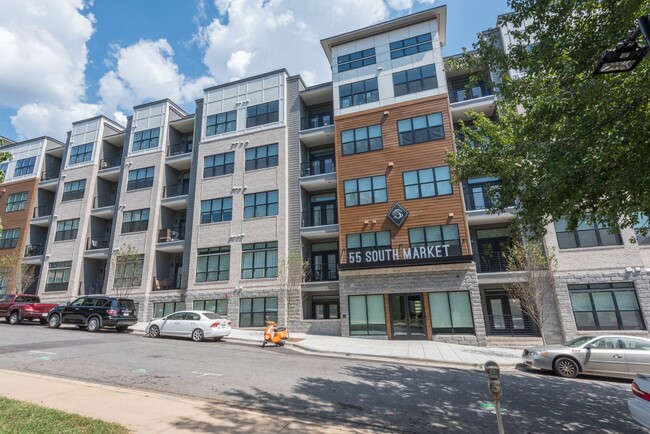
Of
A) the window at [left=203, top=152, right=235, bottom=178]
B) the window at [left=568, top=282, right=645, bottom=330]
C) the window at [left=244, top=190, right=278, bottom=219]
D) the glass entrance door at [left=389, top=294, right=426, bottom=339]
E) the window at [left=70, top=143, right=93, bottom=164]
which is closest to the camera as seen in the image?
the window at [left=568, top=282, right=645, bottom=330]

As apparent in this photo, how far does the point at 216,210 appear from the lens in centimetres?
2578

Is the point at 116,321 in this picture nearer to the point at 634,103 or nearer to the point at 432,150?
the point at 432,150

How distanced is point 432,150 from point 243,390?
18.1 meters

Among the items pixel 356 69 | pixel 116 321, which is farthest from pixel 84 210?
pixel 356 69

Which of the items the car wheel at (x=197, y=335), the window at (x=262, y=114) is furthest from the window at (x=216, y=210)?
the car wheel at (x=197, y=335)

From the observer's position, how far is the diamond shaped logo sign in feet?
68.5

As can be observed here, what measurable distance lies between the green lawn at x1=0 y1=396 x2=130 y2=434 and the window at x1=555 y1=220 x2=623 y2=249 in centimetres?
2176

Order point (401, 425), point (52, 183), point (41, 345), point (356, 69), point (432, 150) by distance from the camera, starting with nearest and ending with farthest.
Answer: point (401, 425), point (41, 345), point (432, 150), point (356, 69), point (52, 183)

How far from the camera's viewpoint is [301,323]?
2173 centimetres

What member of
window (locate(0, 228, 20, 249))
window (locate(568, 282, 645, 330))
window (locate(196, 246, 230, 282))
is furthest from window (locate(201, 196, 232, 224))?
window (locate(568, 282, 645, 330))

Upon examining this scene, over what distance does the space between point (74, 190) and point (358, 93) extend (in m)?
27.2

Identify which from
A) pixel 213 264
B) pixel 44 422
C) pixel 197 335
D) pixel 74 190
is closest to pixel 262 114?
pixel 213 264

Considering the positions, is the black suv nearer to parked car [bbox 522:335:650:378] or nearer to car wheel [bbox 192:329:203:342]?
car wheel [bbox 192:329:203:342]

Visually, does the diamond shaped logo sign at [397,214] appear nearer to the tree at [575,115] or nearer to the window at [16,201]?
the tree at [575,115]
